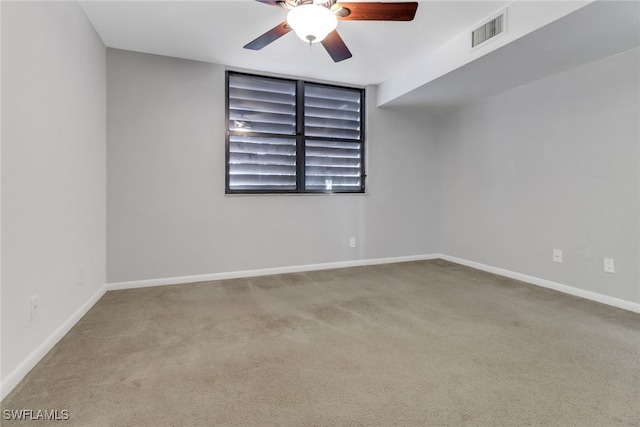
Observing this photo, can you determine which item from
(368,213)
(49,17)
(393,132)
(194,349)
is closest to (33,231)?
(194,349)

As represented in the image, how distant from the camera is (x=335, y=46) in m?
2.37

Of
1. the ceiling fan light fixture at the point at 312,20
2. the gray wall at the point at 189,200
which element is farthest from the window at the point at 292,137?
the ceiling fan light fixture at the point at 312,20

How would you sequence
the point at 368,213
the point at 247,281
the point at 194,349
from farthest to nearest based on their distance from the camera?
1. the point at 368,213
2. the point at 247,281
3. the point at 194,349

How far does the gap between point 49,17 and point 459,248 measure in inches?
186

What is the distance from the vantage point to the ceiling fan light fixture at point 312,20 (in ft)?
5.82

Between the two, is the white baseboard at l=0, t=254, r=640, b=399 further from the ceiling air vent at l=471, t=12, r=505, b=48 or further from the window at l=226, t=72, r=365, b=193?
the ceiling air vent at l=471, t=12, r=505, b=48

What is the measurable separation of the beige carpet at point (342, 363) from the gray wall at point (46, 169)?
0.27 m

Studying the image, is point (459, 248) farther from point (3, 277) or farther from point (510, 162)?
point (3, 277)

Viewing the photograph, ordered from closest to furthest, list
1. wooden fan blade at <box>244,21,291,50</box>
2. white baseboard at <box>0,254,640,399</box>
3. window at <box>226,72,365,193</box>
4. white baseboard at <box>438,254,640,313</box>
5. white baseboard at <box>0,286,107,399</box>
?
white baseboard at <box>0,286,107,399</box> < white baseboard at <box>0,254,640,399</box> < wooden fan blade at <box>244,21,291,50</box> < white baseboard at <box>438,254,640,313</box> < window at <box>226,72,365,193</box>

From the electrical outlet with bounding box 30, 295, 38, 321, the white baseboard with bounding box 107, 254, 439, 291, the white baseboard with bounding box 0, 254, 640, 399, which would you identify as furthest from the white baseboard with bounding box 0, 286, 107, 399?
the white baseboard with bounding box 107, 254, 439, 291

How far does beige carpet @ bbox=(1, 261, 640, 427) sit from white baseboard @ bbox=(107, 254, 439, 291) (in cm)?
28

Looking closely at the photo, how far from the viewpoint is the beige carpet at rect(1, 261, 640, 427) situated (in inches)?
52.6

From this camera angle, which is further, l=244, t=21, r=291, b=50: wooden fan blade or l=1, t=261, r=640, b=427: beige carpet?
l=244, t=21, r=291, b=50: wooden fan blade

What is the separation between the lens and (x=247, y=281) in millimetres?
3406
